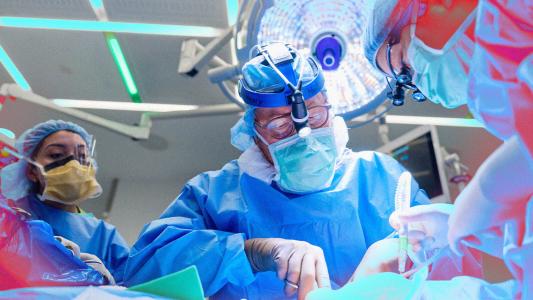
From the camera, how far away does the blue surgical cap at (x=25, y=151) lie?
182 cm

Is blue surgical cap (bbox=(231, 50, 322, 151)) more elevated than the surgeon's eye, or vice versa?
blue surgical cap (bbox=(231, 50, 322, 151))

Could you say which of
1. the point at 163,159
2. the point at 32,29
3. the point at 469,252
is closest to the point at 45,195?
the point at 32,29

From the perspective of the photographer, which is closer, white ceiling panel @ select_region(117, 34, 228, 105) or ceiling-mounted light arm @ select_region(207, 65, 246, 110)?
ceiling-mounted light arm @ select_region(207, 65, 246, 110)

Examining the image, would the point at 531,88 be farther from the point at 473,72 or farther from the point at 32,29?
the point at 32,29

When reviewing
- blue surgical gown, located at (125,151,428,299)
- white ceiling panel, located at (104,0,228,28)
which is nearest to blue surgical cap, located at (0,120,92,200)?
white ceiling panel, located at (104,0,228,28)

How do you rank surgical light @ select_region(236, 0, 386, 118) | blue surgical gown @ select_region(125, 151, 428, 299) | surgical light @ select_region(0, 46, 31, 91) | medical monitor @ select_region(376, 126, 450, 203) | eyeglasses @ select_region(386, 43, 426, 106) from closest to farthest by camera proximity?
eyeglasses @ select_region(386, 43, 426, 106) < blue surgical gown @ select_region(125, 151, 428, 299) < surgical light @ select_region(236, 0, 386, 118) < medical monitor @ select_region(376, 126, 450, 203) < surgical light @ select_region(0, 46, 31, 91)

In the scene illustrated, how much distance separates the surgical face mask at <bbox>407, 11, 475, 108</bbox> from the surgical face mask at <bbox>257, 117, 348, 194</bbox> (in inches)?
16.0

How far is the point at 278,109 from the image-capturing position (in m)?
1.25

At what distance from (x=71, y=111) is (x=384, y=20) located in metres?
2.17

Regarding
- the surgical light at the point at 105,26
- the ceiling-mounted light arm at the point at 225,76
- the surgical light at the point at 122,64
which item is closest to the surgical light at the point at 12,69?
the surgical light at the point at 105,26

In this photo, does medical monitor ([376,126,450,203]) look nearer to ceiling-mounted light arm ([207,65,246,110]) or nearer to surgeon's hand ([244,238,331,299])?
ceiling-mounted light arm ([207,65,246,110])

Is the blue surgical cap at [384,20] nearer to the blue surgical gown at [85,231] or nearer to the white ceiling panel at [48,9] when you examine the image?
the blue surgical gown at [85,231]

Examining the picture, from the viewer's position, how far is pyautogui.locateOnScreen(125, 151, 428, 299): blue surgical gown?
1.10 meters

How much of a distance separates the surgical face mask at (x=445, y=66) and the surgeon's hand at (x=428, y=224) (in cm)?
18
